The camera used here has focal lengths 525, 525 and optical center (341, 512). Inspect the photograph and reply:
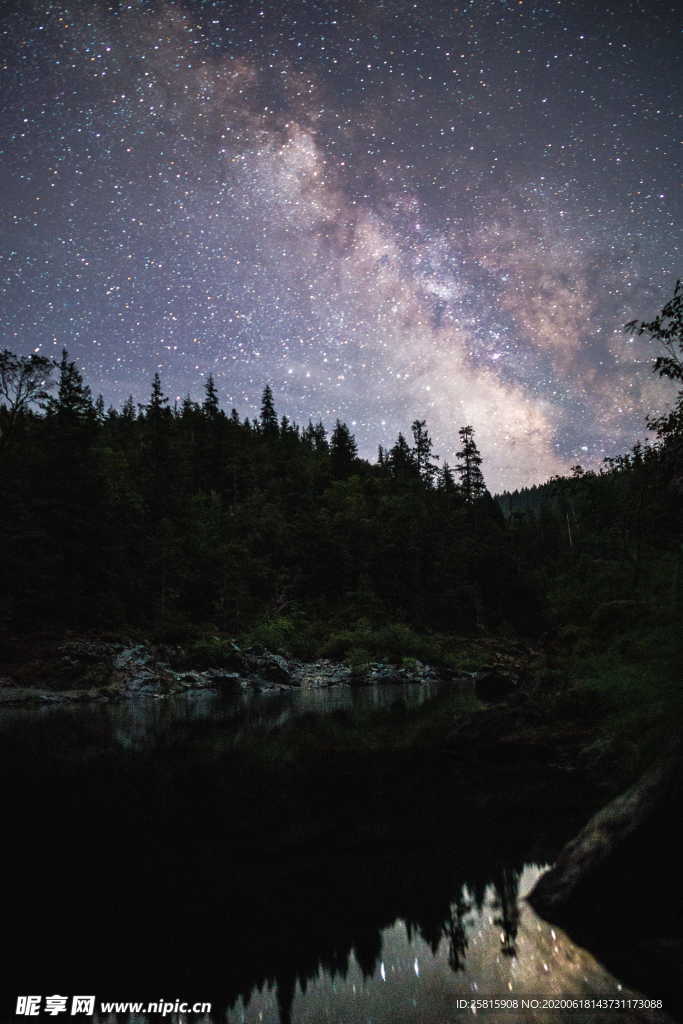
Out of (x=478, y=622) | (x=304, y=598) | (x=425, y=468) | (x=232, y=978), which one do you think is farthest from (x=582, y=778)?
(x=425, y=468)

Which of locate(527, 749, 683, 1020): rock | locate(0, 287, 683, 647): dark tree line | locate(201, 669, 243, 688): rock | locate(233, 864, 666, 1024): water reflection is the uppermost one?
locate(0, 287, 683, 647): dark tree line

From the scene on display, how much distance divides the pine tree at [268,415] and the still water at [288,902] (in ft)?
282

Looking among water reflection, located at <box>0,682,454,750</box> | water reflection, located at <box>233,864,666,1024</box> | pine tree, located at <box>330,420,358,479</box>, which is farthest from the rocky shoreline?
pine tree, located at <box>330,420,358,479</box>

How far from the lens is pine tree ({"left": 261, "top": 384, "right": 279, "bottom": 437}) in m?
93.5

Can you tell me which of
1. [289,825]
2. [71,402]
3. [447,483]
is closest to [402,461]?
[447,483]

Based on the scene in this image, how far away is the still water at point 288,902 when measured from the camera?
390 centimetres

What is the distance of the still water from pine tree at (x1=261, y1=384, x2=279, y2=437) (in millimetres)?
85845

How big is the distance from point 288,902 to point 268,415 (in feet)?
310

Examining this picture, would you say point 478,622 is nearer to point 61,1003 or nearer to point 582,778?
point 582,778

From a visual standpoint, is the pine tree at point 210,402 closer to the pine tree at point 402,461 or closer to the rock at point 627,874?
the pine tree at point 402,461

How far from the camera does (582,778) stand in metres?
9.45

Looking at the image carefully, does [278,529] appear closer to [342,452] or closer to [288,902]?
[342,452]

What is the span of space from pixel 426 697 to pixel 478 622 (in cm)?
3703

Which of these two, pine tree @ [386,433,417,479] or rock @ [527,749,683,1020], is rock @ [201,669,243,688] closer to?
rock @ [527,749,683,1020]
